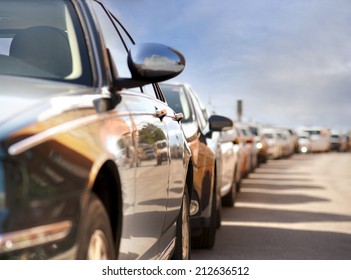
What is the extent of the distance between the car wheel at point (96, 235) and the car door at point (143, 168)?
0.26m

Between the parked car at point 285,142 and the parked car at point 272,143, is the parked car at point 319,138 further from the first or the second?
the parked car at point 272,143

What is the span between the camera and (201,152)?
28.8 feet

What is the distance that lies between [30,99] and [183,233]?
10.4ft

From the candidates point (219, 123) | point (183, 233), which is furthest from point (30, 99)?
point (219, 123)

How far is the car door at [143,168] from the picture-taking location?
391 cm

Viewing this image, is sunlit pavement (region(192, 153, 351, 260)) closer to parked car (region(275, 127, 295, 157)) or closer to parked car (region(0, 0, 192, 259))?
parked car (region(0, 0, 192, 259))

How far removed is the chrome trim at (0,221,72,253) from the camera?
2508 millimetres

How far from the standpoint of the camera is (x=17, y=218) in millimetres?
2518

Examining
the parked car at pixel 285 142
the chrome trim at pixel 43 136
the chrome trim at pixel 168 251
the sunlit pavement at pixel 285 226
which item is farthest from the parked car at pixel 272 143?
the chrome trim at pixel 43 136

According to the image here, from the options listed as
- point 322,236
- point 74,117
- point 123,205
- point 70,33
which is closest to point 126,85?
point 70,33

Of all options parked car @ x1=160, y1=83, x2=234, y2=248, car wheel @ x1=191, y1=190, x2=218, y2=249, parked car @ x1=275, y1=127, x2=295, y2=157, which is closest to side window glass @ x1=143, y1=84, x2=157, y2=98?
parked car @ x1=160, y1=83, x2=234, y2=248

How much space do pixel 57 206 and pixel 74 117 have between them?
52 cm

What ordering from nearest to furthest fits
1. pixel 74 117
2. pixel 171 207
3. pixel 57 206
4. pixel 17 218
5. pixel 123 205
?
1. pixel 17 218
2. pixel 57 206
3. pixel 74 117
4. pixel 123 205
5. pixel 171 207
